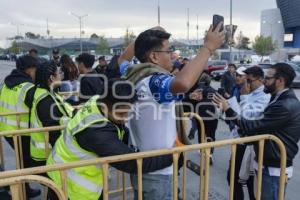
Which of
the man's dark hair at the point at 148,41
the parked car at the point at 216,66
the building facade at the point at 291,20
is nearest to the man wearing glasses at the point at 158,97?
the man's dark hair at the point at 148,41

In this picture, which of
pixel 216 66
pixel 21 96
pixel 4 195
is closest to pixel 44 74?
pixel 21 96

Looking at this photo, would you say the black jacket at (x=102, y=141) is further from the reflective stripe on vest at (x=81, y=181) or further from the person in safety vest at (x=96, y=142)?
the reflective stripe on vest at (x=81, y=181)

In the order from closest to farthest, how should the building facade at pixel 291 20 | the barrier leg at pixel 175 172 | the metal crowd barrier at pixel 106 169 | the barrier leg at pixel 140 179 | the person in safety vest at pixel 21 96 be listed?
the metal crowd barrier at pixel 106 169, the barrier leg at pixel 140 179, the barrier leg at pixel 175 172, the person in safety vest at pixel 21 96, the building facade at pixel 291 20

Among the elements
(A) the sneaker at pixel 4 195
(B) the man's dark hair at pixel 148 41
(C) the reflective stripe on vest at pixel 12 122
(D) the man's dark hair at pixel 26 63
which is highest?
(B) the man's dark hair at pixel 148 41

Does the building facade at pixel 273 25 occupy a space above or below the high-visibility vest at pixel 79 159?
above

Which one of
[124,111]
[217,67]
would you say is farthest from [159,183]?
[217,67]

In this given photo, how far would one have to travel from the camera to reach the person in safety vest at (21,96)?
4.32 m

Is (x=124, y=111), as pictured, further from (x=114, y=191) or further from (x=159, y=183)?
(x=114, y=191)

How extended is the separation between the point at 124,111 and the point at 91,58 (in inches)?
149

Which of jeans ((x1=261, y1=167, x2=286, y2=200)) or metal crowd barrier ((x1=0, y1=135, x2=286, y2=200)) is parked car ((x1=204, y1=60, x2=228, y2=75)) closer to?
jeans ((x1=261, y1=167, x2=286, y2=200))

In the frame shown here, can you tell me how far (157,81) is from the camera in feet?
7.28

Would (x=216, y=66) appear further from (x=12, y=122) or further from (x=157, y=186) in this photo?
(x=157, y=186)

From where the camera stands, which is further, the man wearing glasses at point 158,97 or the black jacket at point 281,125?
the black jacket at point 281,125

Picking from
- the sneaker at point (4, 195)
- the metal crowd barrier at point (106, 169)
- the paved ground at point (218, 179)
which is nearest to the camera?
the metal crowd barrier at point (106, 169)
